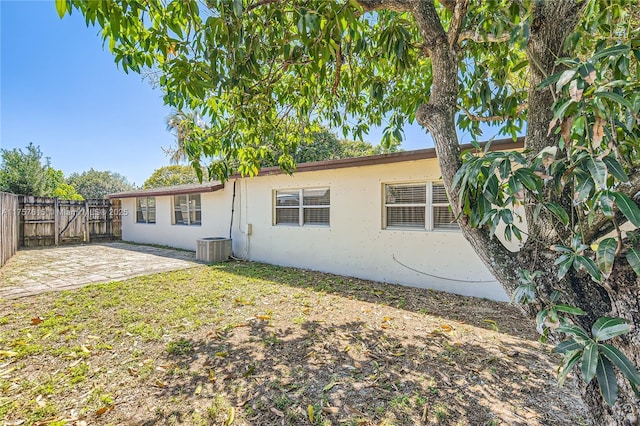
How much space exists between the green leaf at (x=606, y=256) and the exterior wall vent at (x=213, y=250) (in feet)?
29.3

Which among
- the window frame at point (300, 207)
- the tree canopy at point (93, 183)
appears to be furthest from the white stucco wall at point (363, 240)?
the tree canopy at point (93, 183)

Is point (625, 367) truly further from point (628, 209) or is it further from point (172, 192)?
point (172, 192)

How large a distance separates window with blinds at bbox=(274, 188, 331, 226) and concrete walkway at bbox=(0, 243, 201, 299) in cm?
297

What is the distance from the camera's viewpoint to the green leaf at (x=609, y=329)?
47.6 inches

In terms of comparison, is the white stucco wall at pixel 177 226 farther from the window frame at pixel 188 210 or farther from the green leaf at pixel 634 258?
the green leaf at pixel 634 258

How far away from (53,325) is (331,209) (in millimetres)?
5546

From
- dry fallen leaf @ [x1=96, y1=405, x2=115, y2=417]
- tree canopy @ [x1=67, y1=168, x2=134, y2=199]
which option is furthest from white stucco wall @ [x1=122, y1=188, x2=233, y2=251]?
tree canopy @ [x1=67, y1=168, x2=134, y2=199]

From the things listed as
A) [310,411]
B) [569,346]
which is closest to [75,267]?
[310,411]

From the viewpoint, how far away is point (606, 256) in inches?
52.3

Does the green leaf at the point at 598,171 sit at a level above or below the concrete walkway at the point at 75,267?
above

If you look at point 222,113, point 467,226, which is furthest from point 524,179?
point 222,113

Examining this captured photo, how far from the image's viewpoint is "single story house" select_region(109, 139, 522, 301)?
5.84m

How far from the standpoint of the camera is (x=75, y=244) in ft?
43.9

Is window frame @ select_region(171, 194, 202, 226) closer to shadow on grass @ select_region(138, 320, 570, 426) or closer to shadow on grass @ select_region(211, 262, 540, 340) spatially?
shadow on grass @ select_region(211, 262, 540, 340)
